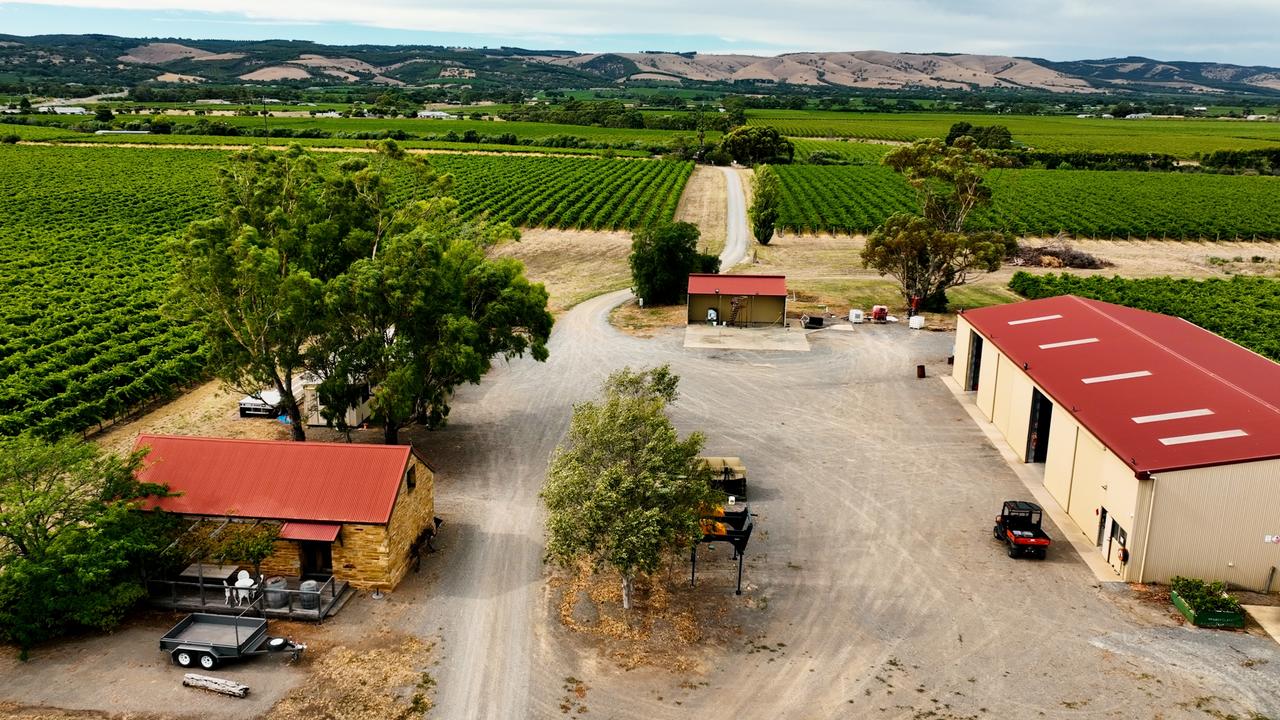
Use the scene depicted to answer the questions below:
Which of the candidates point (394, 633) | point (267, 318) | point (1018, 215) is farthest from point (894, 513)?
point (1018, 215)

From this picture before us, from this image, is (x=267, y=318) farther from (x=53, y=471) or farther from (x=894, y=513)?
(x=894, y=513)

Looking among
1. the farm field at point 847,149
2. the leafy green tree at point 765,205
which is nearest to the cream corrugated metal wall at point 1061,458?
the leafy green tree at point 765,205

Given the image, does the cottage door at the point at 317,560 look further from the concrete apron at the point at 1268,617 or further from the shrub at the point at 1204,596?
the concrete apron at the point at 1268,617

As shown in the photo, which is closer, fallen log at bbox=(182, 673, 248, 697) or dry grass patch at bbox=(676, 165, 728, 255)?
fallen log at bbox=(182, 673, 248, 697)

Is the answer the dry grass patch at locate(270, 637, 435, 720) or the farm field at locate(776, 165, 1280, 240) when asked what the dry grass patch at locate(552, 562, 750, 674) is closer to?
the dry grass patch at locate(270, 637, 435, 720)

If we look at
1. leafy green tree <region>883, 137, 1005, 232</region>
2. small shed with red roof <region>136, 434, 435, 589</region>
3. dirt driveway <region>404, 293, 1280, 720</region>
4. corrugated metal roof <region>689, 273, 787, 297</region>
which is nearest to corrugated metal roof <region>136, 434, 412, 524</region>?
small shed with red roof <region>136, 434, 435, 589</region>

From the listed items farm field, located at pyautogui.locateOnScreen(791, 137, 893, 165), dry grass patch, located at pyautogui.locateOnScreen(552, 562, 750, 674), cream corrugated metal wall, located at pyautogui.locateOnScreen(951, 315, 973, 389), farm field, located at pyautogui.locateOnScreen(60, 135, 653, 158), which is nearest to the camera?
dry grass patch, located at pyautogui.locateOnScreen(552, 562, 750, 674)
